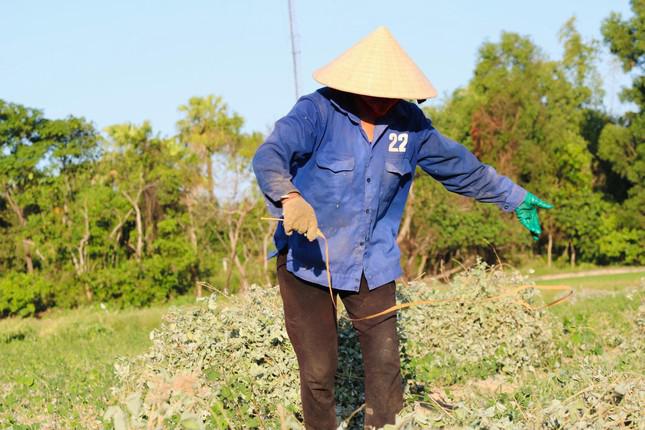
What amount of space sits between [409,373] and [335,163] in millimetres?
2455

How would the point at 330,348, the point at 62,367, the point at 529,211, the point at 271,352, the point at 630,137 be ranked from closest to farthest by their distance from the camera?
1. the point at 330,348
2. the point at 529,211
3. the point at 271,352
4. the point at 62,367
5. the point at 630,137

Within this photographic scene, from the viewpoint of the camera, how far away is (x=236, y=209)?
27453 millimetres

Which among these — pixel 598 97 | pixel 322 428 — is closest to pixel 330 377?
pixel 322 428

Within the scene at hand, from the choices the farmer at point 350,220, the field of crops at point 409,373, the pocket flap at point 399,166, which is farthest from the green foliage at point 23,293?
the pocket flap at point 399,166

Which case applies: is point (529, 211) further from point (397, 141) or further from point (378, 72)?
point (378, 72)

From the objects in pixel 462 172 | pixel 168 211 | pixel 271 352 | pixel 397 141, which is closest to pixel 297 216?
pixel 397 141

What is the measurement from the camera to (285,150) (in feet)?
13.8

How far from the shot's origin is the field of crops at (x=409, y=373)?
3.89 m

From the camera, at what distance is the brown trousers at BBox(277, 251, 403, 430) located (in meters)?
4.43

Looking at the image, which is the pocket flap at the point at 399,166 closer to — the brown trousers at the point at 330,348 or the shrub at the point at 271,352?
the brown trousers at the point at 330,348

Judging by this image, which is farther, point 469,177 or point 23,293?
point 23,293

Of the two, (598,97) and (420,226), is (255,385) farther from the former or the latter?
(598,97)

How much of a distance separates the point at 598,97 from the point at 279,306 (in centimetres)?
4824

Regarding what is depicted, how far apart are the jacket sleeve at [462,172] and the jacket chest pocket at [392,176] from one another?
265mm
